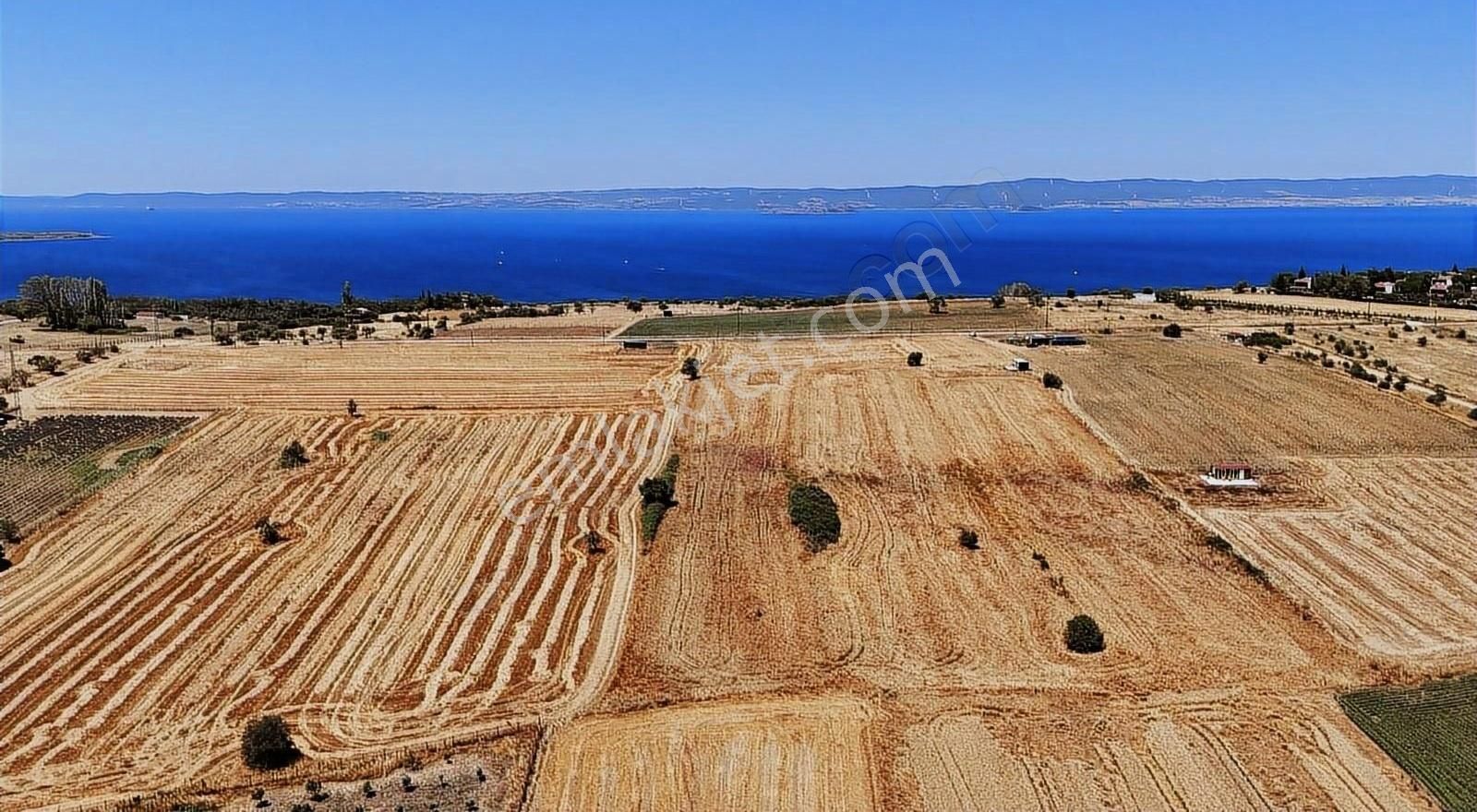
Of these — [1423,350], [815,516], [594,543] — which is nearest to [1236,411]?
[1423,350]

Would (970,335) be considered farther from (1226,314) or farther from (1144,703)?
(1144,703)

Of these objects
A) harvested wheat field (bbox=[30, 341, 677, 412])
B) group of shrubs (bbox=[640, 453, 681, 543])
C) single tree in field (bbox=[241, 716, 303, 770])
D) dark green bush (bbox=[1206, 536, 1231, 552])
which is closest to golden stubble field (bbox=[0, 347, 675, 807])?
single tree in field (bbox=[241, 716, 303, 770])

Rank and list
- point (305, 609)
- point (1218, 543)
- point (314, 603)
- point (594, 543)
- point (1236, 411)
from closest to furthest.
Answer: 1. point (305, 609)
2. point (314, 603)
3. point (1218, 543)
4. point (594, 543)
5. point (1236, 411)

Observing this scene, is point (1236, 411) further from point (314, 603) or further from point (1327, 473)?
point (314, 603)

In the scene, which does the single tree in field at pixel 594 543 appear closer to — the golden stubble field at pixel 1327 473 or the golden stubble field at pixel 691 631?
the golden stubble field at pixel 691 631

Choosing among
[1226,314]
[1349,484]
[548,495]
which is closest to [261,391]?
[548,495]

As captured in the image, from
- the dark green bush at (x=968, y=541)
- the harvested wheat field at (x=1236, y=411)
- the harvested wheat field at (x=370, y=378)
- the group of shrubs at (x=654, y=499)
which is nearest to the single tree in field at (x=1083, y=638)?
the dark green bush at (x=968, y=541)
